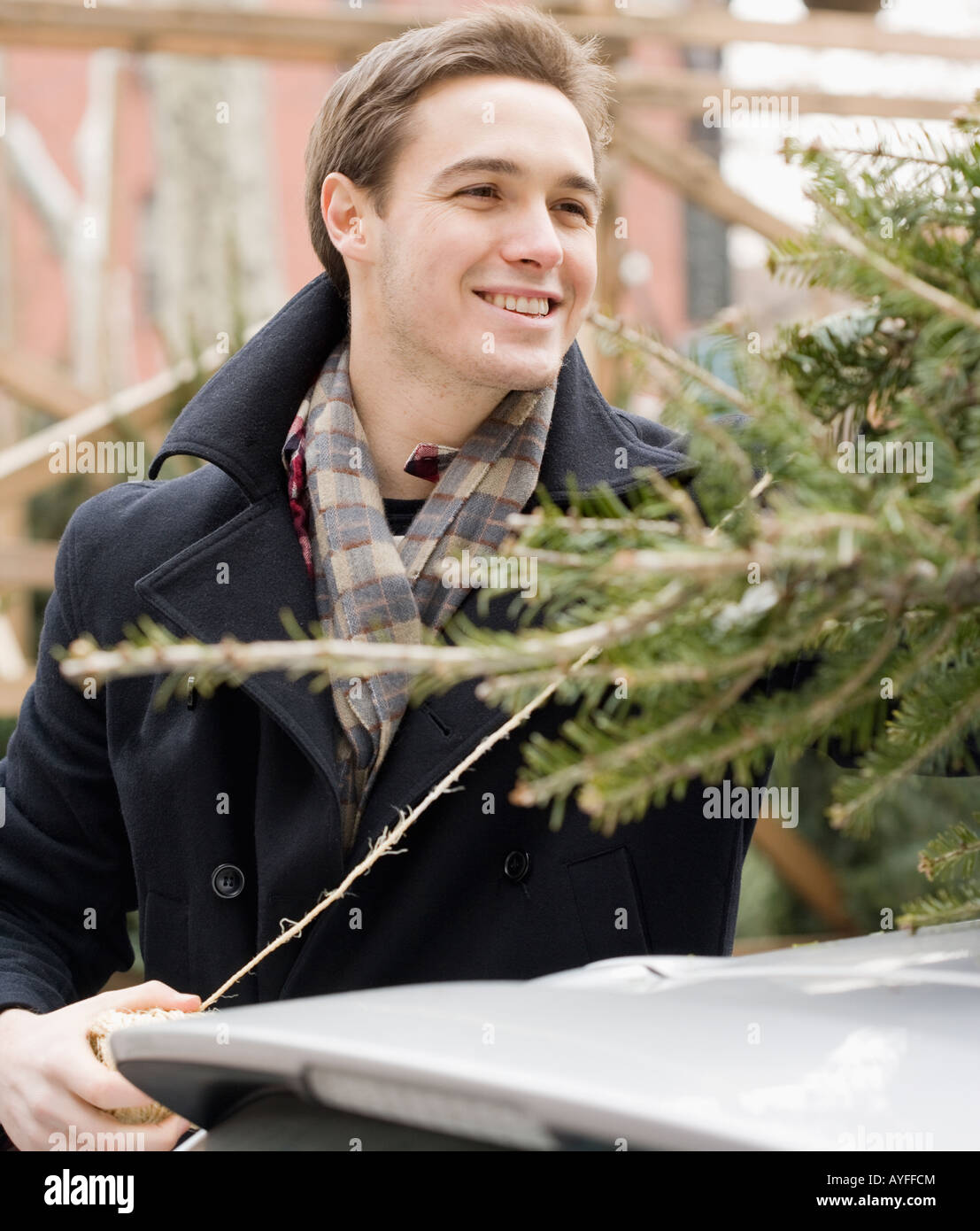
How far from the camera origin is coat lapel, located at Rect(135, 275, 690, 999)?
1.79m

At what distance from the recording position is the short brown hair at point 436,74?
207 cm

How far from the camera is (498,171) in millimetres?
1941

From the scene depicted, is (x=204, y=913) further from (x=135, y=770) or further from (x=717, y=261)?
(x=717, y=261)

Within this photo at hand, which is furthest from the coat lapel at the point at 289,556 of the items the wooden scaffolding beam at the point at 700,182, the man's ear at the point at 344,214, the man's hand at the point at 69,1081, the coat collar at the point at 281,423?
the wooden scaffolding beam at the point at 700,182

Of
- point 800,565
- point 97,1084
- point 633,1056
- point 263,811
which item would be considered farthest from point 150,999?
point 800,565

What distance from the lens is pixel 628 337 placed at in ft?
2.99

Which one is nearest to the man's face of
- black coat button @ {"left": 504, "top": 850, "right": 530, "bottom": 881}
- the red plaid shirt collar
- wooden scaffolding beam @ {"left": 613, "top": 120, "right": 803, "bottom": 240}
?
the red plaid shirt collar

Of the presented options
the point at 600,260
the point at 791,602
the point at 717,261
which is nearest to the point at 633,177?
the point at 717,261

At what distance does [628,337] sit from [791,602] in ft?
0.84

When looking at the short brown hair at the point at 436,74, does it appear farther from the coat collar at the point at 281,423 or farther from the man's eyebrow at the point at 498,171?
the coat collar at the point at 281,423

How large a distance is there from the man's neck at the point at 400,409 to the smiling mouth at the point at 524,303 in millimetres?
137

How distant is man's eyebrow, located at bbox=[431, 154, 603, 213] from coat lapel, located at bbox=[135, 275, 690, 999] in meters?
0.26

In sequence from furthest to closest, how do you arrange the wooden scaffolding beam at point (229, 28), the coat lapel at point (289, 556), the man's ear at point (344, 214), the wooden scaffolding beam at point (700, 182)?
the wooden scaffolding beam at point (700, 182)
the wooden scaffolding beam at point (229, 28)
the man's ear at point (344, 214)
the coat lapel at point (289, 556)

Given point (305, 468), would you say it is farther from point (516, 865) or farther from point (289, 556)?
point (516, 865)
